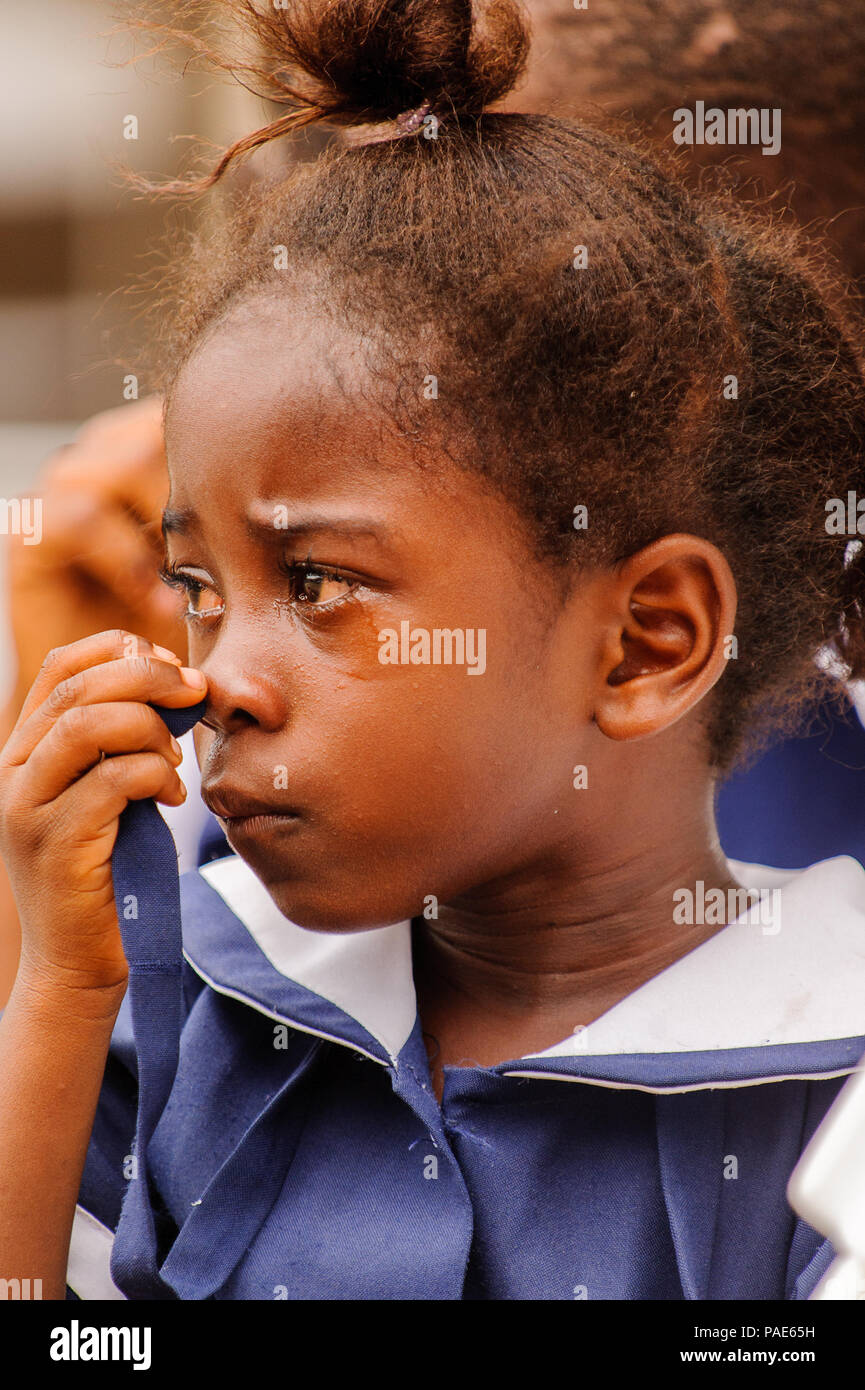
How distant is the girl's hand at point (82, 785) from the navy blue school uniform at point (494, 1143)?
4.2 inches

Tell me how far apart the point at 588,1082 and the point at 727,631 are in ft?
1.15

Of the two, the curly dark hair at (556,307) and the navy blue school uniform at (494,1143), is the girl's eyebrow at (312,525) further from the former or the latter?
the navy blue school uniform at (494,1143)

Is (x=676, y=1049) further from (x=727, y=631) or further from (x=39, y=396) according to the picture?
(x=39, y=396)

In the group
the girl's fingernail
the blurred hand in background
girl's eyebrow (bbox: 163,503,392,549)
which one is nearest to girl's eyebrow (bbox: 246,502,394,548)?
girl's eyebrow (bbox: 163,503,392,549)

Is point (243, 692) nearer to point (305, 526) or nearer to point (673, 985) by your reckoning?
point (305, 526)

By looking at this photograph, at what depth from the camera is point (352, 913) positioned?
3.20ft

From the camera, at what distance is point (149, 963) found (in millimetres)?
953

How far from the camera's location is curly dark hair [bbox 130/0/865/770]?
95cm

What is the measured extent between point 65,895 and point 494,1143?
0.36 meters

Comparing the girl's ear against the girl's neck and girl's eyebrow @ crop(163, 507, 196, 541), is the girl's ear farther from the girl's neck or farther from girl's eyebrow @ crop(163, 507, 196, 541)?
girl's eyebrow @ crop(163, 507, 196, 541)

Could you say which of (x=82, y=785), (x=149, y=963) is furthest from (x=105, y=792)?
(x=149, y=963)

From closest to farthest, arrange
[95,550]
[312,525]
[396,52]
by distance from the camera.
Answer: [312,525]
[396,52]
[95,550]
